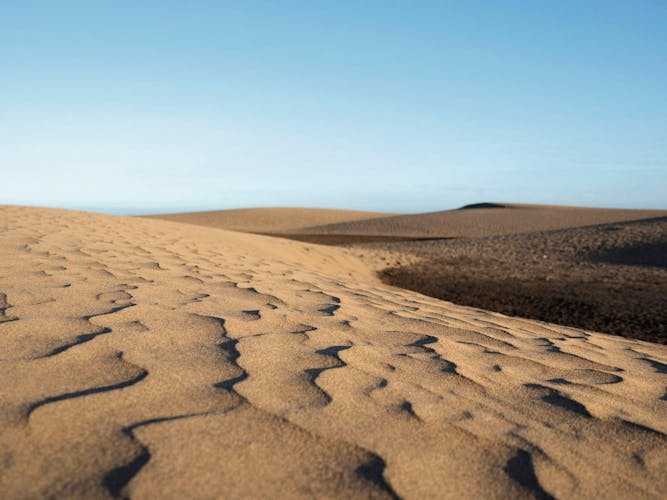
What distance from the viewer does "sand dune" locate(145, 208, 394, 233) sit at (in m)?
35.8

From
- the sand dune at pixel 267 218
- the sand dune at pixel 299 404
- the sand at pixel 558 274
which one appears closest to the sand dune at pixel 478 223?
the sand dune at pixel 267 218

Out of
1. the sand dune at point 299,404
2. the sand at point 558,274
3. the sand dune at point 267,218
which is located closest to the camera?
the sand dune at point 299,404

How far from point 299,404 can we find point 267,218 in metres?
37.6

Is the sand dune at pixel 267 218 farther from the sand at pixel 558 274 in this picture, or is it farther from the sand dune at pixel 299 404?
the sand dune at pixel 299 404

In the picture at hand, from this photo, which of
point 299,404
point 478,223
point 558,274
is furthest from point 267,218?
point 299,404

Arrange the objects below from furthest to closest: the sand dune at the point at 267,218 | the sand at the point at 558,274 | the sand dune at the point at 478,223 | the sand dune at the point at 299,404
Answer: the sand dune at the point at 267,218, the sand dune at the point at 478,223, the sand at the point at 558,274, the sand dune at the point at 299,404

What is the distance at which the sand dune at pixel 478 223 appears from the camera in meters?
27.2

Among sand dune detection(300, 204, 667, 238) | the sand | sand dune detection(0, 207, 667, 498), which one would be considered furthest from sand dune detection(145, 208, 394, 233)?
sand dune detection(0, 207, 667, 498)

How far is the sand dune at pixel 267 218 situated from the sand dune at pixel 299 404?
31.3 meters

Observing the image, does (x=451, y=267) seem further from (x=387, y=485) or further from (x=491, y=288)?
(x=387, y=485)

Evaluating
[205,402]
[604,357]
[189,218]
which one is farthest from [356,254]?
[189,218]

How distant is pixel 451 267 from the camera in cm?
1091

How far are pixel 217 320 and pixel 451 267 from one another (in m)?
8.51

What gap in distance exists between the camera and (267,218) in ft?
128
